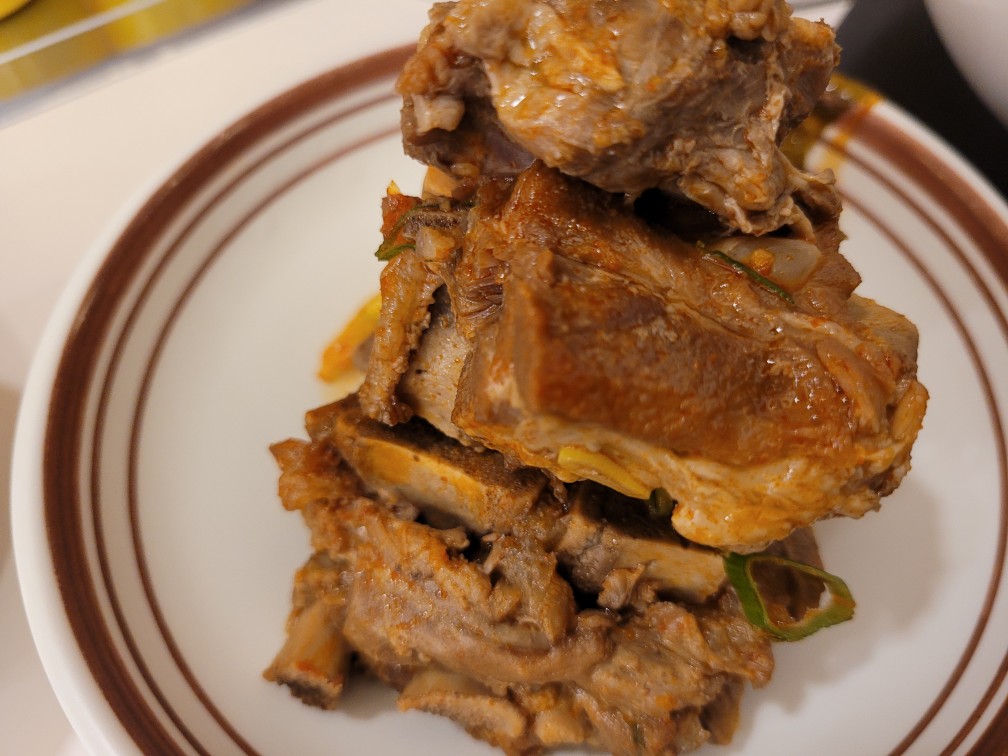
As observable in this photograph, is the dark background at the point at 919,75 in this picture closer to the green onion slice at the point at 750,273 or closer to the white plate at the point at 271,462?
the white plate at the point at 271,462

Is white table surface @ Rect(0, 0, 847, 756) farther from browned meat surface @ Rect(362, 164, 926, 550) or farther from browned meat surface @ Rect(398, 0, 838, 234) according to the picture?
browned meat surface @ Rect(362, 164, 926, 550)

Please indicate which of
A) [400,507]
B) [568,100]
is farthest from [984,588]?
[568,100]

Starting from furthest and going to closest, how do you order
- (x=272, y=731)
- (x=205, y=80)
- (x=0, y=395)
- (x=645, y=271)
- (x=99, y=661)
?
(x=205, y=80)
(x=0, y=395)
(x=272, y=731)
(x=99, y=661)
(x=645, y=271)

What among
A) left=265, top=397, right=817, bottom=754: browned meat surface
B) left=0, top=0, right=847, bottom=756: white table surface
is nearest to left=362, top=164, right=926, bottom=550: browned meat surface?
left=265, top=397, right=817, bottom=754: browned meat surface

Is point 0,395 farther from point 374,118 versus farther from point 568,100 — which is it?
point 568,100

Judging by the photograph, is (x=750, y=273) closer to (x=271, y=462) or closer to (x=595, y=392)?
(x=595, y=392)

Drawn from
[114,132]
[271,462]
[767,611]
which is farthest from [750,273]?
[114,132]
